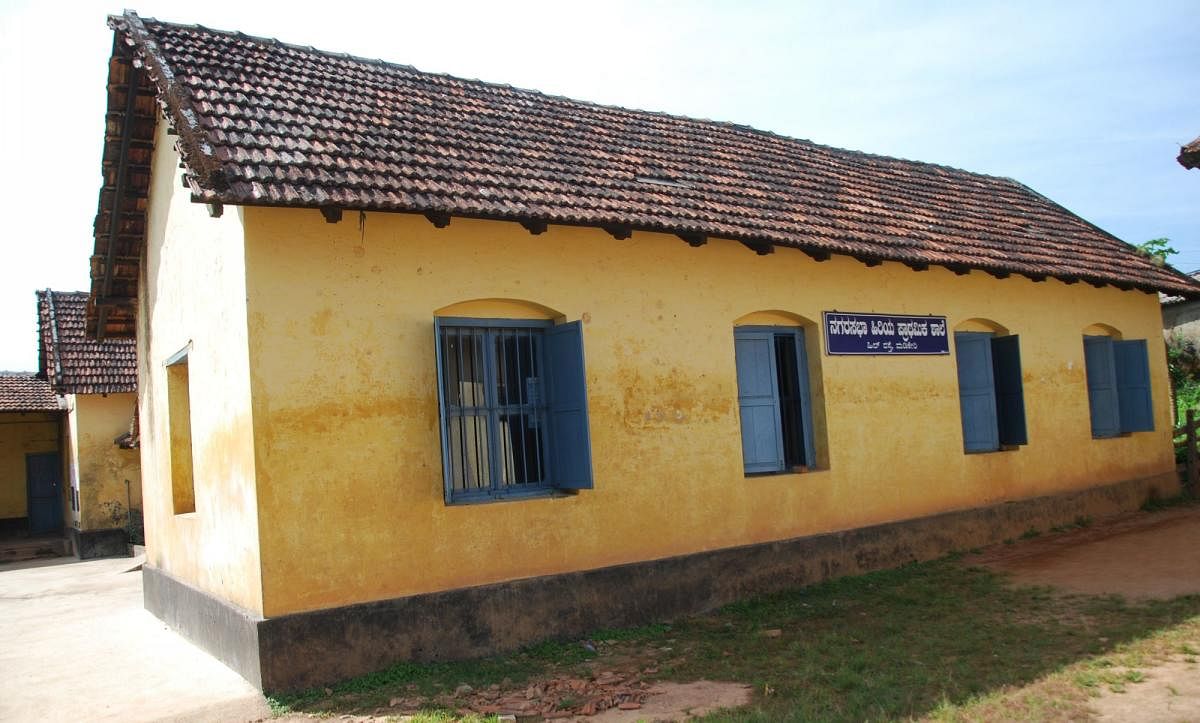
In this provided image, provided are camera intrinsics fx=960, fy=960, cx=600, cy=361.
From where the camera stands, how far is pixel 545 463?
25.9 ft

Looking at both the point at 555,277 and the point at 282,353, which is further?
the point at 555,277

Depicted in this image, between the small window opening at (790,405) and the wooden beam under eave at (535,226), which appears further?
the small window opening at (790,405)

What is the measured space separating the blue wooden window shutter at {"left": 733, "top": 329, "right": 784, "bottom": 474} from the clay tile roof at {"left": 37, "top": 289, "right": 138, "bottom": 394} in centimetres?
1255

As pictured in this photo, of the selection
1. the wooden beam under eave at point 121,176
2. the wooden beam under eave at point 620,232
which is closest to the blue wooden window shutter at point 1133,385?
the wooden beam under eave at point 620,232

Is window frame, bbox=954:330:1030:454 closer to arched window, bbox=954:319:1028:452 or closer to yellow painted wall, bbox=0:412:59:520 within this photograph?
arched window, bbox=954:319:1028:452

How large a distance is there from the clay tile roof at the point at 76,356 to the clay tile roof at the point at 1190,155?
1619 cm

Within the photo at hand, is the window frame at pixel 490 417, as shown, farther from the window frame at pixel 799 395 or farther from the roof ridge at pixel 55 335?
the roof ridge at pixel 55 335

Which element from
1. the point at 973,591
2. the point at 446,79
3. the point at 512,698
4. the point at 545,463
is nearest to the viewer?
the point at 512,698

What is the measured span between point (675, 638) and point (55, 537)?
19.7m

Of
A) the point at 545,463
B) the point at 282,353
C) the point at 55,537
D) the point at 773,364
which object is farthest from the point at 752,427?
the point at 55,537

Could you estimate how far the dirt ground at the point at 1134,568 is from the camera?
5266 mm

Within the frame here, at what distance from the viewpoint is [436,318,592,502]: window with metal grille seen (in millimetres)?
7523

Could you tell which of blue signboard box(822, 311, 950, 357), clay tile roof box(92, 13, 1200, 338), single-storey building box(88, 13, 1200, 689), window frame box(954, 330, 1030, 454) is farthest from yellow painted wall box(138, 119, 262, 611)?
window frame box(954, 330, 1030, 454)

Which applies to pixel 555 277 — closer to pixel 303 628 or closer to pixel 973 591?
pixel 303 628
